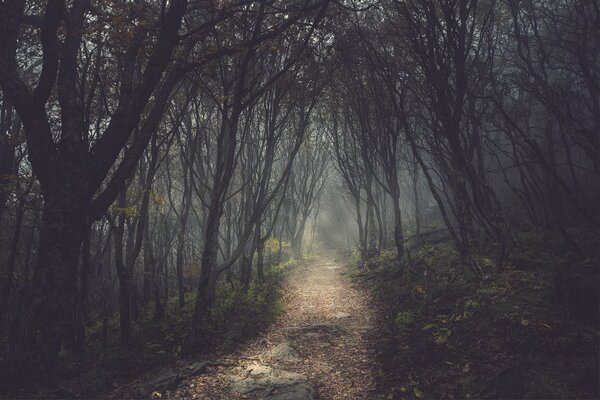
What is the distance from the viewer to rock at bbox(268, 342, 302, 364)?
7095 mm

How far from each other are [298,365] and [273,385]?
109 cm

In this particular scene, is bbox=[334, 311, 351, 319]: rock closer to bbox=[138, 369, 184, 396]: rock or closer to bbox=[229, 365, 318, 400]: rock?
bbox=[229, 365, 318, 400]: rock

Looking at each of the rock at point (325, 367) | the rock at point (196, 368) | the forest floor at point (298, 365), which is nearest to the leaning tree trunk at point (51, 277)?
the forest floor at point (298, 365)

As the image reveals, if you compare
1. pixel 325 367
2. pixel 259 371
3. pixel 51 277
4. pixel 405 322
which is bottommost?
pixel 325 367

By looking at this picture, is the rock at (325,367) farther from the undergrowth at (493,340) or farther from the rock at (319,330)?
the rock at (319,330)

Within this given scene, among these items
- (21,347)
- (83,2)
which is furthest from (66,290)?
(83,2)

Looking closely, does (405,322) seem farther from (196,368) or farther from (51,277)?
(51,277)

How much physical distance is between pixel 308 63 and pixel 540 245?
868 cm

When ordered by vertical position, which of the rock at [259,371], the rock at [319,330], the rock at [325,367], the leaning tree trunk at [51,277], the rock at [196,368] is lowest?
the rock at [325,367]

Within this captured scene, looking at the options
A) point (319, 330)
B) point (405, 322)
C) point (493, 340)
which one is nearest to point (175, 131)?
point (319, 330)

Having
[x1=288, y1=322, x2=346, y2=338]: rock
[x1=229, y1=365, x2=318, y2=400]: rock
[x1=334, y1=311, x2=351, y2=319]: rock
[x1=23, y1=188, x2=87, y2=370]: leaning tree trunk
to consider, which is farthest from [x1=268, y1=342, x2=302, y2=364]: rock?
[x1=23, y1=188, x2=87, y2=370]: leaning tree trunk

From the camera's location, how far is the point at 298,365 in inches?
270

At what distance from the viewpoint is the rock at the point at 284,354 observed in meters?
7.10

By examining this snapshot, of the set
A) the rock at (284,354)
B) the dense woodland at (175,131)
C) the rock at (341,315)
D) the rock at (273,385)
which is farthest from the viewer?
the rock at (341,315)
